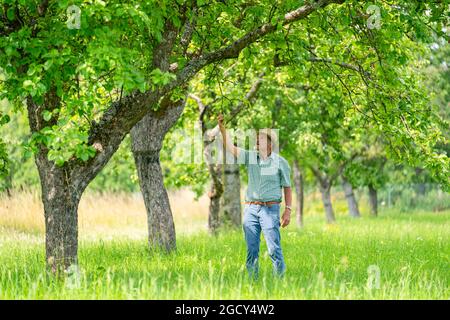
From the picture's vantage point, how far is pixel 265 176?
26.1 ft

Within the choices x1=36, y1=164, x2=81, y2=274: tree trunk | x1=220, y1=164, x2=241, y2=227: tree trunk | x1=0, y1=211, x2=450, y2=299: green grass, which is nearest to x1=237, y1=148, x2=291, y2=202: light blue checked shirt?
x1=0, y1=211, x2=450, y2=299: green grass

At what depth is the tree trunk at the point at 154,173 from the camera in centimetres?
1141

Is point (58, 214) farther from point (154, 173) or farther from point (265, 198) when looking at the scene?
point (154, 173)

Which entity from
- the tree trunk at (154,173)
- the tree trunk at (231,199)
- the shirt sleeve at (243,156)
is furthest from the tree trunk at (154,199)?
the tree trunk at (231,199)

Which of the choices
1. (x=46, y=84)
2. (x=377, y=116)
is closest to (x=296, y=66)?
(x=377, y=116)

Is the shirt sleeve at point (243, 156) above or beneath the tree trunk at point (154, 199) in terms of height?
above

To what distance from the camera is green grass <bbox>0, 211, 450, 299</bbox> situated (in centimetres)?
646

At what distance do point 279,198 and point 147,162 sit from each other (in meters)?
4.15

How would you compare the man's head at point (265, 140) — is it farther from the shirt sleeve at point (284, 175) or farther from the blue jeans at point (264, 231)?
the blue jeans at point (264, 231)

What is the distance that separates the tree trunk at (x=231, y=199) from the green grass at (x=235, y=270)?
3.81ft

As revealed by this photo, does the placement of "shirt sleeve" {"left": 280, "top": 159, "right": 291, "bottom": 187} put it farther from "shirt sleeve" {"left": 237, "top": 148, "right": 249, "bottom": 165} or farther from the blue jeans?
"shirt sleeve" {"left": 237, "top": 148, "right": 249, "bottom": 165}

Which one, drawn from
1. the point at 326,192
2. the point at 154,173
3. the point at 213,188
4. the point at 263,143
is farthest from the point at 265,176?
the point at 326,192

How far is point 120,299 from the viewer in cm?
623

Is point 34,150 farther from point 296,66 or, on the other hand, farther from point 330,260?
point 330,260
